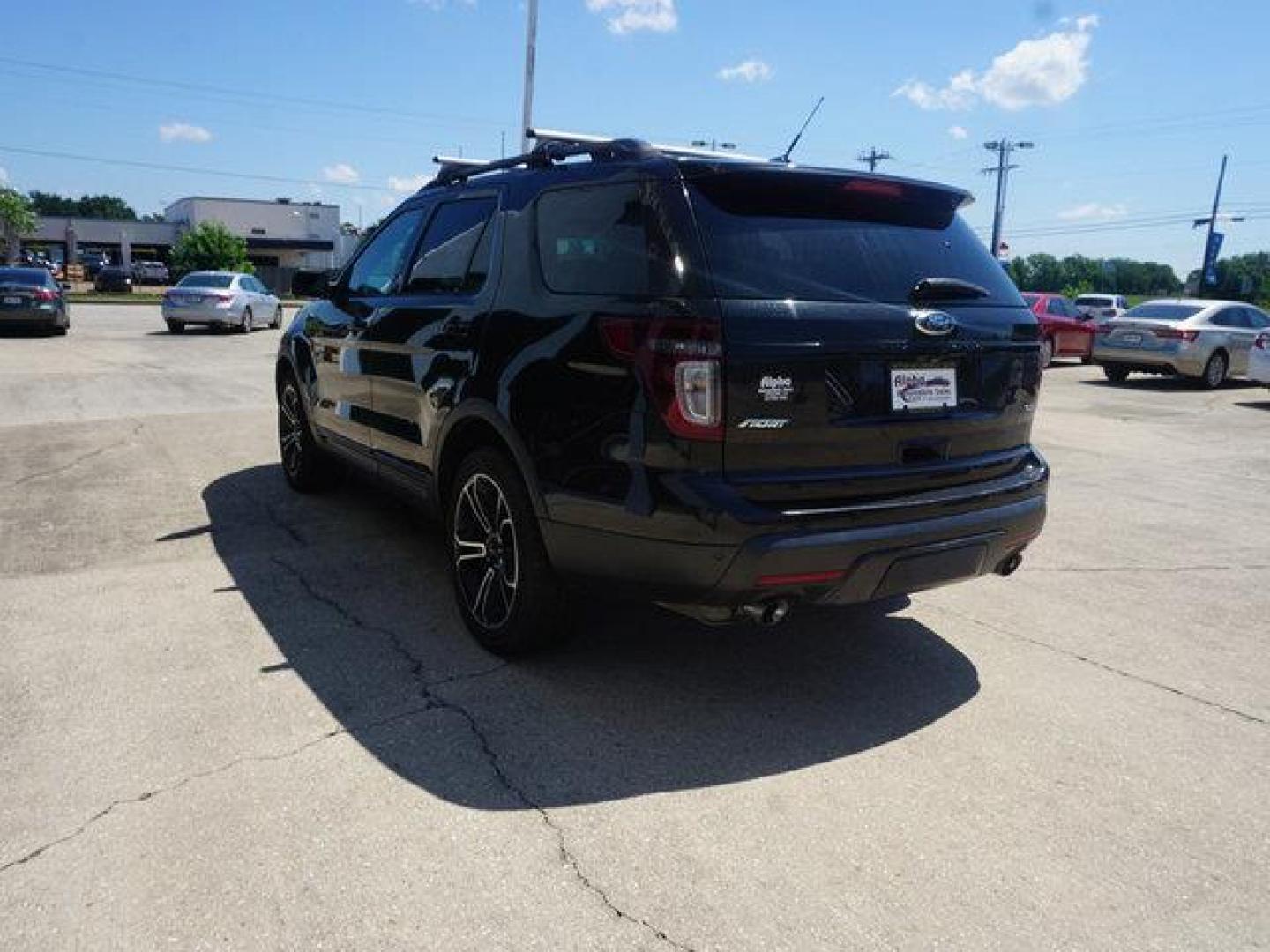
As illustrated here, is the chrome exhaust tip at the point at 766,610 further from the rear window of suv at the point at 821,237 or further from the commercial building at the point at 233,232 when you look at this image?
the commercial building at the point at 233,232

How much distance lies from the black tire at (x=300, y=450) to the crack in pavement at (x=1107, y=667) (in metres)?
4.07

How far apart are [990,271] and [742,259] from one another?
1271 millimetres

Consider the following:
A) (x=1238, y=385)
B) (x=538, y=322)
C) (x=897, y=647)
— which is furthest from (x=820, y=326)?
(x=1238, y=385)

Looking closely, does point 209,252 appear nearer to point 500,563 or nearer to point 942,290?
A: point 500,563

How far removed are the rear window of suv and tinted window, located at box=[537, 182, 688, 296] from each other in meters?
0.13

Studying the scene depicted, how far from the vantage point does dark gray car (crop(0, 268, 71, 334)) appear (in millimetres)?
19078

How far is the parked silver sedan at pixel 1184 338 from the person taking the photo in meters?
16.1

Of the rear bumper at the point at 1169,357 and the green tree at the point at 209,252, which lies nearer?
the rear bumper at the point at 1169,357

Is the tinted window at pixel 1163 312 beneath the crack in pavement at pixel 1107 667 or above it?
above

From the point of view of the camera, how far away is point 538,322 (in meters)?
3.42

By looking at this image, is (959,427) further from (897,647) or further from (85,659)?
(85,659)

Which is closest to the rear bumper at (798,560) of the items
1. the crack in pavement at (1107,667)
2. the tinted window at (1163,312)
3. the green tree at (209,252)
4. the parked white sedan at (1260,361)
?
the crack in pavement at (1107,667)

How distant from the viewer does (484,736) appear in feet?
10.3

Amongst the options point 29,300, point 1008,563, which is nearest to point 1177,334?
point 1008,563
